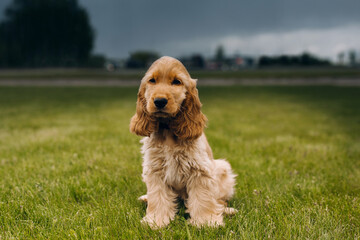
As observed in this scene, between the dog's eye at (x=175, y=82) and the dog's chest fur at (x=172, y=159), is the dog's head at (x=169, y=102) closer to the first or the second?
the dog's eye at (x=175, y=82)

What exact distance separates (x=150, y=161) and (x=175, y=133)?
1.32ft

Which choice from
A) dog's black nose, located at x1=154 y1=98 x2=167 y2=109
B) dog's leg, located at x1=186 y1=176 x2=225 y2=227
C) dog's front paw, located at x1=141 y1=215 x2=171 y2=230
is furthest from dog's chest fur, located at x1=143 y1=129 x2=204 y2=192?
dog's black nose, located at x1=154 y1=98 x2=167 y2=109

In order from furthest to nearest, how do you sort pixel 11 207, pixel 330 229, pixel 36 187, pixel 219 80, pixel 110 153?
pixel 219 80 < pixel 110 153 < pixel 36 187 < pixel 11 207 < pixel 330 229

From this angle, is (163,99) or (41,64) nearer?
(163,99)

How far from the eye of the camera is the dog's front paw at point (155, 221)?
2443mm

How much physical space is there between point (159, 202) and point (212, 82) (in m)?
25.1

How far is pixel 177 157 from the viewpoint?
257 cm

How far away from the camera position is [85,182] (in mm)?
Answer: 3393

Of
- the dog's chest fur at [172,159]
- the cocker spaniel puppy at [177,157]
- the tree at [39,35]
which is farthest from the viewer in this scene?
the tree at [39,35]

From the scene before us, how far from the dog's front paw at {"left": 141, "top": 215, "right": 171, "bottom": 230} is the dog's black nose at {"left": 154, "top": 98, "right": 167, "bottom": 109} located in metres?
1.07

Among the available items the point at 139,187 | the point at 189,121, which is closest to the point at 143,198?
the point at 139,187

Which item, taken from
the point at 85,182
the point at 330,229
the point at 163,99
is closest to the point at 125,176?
the point at 85,182

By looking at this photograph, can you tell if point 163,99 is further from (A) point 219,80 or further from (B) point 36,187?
(A) point 219,80

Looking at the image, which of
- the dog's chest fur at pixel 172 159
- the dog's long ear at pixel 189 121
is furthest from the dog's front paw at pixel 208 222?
the dog's long ear at pixel 189 121
